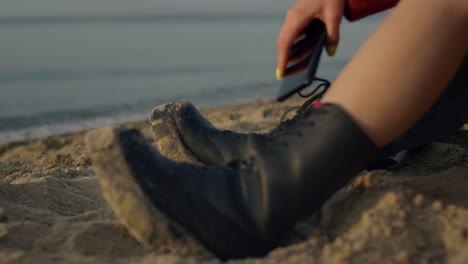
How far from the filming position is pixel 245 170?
1101 millimetres

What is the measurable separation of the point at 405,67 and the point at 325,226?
501 millimetres

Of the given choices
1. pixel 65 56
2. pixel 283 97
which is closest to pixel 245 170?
pixel 283 97

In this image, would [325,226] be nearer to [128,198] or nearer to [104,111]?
[128,198]

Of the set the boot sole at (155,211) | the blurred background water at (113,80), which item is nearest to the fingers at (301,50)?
the boot sole at (155,211)

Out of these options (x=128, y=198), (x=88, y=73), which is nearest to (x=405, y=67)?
(x=128, y=198)

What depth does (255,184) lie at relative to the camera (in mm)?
1065

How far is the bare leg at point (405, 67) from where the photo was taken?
1.02m

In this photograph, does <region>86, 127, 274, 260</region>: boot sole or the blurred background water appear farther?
the blurred background water

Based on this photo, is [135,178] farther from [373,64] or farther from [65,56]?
[65,56]

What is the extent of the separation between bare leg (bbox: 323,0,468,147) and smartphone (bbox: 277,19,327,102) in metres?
0.14

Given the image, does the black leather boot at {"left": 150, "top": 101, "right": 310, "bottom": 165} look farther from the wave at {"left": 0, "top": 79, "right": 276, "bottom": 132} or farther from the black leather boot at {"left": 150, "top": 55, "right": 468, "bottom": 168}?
the wave at {"left": 0, "top": 79, "right": 276, "bottom": 132}

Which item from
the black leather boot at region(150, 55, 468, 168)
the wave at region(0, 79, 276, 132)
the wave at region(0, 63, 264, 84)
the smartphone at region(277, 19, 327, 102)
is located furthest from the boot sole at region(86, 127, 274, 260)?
the wave at region(0, 63, 264, 84)

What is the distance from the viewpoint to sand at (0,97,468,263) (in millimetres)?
998

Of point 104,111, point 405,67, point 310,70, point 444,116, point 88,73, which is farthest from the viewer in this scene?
point 88,73
